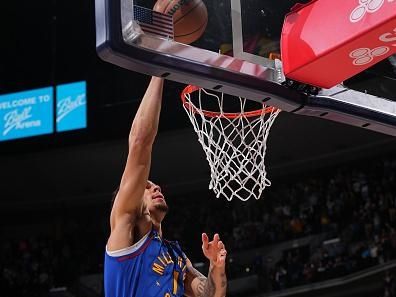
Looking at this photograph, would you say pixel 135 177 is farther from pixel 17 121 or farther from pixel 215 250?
pixel 17 121

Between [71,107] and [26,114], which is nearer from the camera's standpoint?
[71,107]

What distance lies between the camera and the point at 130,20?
2.90 m

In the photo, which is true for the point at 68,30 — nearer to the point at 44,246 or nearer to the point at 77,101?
the point at 77,101

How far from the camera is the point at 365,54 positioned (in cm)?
317

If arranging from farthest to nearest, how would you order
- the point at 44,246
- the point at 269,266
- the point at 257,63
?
the point at 44,246
the point at 269,266
the point at 257,63

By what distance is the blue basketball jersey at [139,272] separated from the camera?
317 cm

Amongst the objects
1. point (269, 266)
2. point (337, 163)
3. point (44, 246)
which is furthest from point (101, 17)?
point (44, 246)

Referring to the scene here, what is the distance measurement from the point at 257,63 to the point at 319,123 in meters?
8.57

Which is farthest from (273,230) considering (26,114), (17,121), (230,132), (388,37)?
(388,37)

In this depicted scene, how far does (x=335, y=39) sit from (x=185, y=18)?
2.23ft

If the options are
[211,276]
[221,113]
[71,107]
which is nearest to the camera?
[211,276]

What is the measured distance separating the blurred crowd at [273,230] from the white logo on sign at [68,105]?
2.91 metres

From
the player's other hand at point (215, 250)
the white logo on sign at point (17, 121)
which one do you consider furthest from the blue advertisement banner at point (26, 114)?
the player's other hand at point (215, 250)

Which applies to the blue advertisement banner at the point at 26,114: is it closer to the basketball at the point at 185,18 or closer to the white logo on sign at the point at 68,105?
the white logo on sign at the point at 68,105
